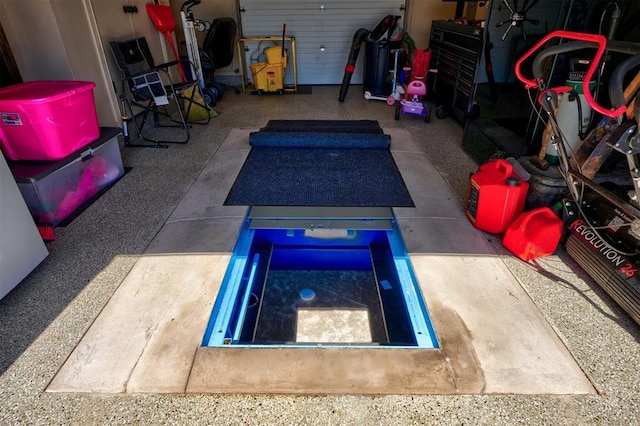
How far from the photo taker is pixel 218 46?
5.10 meters

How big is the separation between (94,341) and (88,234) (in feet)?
3.17

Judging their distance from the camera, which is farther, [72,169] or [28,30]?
[28,30]

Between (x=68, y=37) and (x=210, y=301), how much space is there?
3084mm

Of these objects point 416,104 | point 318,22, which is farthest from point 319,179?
point 318,22

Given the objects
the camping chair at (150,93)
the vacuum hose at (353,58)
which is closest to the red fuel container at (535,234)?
the camping chair at (150,93)

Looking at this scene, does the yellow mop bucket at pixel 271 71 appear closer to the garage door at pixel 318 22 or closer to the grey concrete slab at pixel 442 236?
the garage door at pixel 318 22

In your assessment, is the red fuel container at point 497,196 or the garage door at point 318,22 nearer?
the red fuel container at point 497,196

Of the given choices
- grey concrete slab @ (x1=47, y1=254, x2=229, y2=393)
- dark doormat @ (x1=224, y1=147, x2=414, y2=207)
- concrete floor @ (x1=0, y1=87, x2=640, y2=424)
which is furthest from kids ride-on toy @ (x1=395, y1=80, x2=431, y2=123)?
grey concrete slab @ (x1=47, y1=254, x2=229, y2=393)

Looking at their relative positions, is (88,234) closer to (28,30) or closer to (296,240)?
(296,240)

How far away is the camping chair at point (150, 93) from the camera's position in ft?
11.7

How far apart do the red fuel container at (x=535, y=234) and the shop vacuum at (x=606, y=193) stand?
0.12 metres

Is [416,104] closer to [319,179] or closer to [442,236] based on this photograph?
[319,179]

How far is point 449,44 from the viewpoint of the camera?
14.6ft

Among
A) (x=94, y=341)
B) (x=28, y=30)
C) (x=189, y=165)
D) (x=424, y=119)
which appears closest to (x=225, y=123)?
(x=189, y=165)
